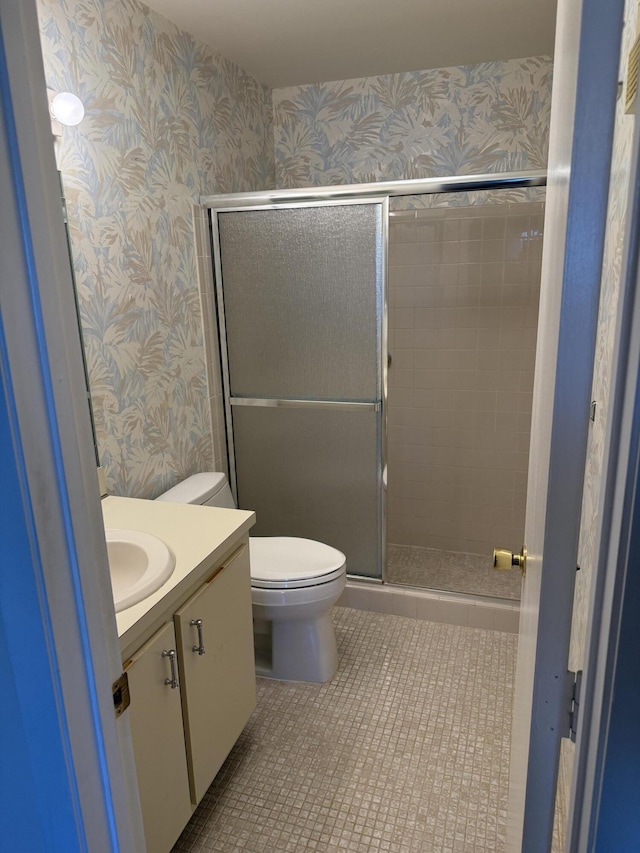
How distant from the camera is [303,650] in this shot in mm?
2322

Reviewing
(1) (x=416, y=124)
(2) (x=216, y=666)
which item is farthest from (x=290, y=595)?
(1) (x=416, y=124)

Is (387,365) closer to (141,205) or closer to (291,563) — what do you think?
(291,563)

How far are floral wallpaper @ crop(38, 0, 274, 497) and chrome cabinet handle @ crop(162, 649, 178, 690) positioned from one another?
0.81 meters

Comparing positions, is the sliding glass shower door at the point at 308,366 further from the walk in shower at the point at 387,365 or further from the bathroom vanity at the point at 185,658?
the bathroom vanity at the point at 185,658

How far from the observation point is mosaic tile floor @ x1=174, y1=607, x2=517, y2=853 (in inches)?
66.7

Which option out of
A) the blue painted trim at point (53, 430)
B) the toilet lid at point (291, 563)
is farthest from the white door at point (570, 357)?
the toilet lid at point (291, 563)

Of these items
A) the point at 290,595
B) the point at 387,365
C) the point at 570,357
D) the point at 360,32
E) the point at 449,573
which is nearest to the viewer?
the point at 570,357

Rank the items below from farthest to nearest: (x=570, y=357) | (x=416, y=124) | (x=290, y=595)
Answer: (x=416, y=124) < (x=290, y=595) < (x=570, y=357)

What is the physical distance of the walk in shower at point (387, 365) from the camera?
2.49m

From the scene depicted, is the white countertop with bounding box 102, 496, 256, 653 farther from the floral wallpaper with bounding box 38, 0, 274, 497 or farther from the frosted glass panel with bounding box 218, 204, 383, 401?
the frosted glass panel with bounding box 218, 204, 383, 401

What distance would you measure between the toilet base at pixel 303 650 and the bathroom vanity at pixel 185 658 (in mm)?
394

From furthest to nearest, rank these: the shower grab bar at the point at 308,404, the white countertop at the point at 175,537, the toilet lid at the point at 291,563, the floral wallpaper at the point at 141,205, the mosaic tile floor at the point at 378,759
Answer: the shower grab bar at the point at 308,404 < the toilet lid at the point at 291,563 < the floral wallpaper at the point at 141,205 < the mosaic tile floor at the point at 378,759 < the white countertop at the point at 175,537

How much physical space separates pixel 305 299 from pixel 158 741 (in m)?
1.75

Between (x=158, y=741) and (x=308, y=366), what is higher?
(x=308, y=366)
